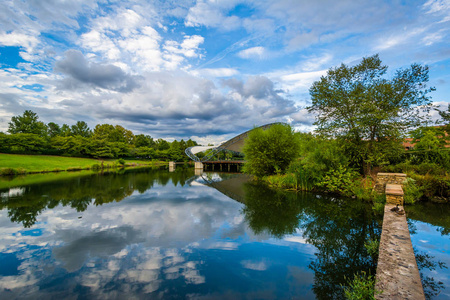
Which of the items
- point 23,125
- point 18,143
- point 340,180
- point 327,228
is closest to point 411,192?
point 340,180

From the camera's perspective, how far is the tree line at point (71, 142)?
4091 centimetres

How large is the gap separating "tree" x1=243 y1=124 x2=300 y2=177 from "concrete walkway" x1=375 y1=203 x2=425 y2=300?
16696mm

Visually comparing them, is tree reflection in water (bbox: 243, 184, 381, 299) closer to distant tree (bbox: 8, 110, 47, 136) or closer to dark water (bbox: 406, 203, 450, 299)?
dark water (bbox: 406, 203, 450, 299)

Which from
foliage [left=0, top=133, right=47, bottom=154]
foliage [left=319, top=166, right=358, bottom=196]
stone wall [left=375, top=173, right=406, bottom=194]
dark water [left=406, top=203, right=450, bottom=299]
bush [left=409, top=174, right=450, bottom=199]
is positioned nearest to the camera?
dark water [left=406, top=203, right=450, bottom=299]

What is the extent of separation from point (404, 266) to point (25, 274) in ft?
26.8

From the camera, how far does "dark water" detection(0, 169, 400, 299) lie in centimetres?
→ 438

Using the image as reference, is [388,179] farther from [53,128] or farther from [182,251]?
[53,128]

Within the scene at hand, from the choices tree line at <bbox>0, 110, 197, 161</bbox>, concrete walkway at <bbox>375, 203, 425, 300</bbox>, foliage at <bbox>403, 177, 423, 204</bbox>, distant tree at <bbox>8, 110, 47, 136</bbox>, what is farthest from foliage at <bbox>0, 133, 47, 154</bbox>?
foliage at <bbox>403, 177, 423, 204</bbox>

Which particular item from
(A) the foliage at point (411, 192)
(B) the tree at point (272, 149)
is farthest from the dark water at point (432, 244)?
(B) the tree at point (272, 149)

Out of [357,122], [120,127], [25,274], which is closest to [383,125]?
[357,122]

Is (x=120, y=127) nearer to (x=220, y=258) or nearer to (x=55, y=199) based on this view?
(x=55, y=199)

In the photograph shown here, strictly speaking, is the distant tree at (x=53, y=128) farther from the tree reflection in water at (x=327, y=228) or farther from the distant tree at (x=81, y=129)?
the tree reflection in water at (x=327, y=228)

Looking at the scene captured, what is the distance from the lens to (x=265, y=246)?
21.7 ft

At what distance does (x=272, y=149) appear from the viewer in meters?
21.8
